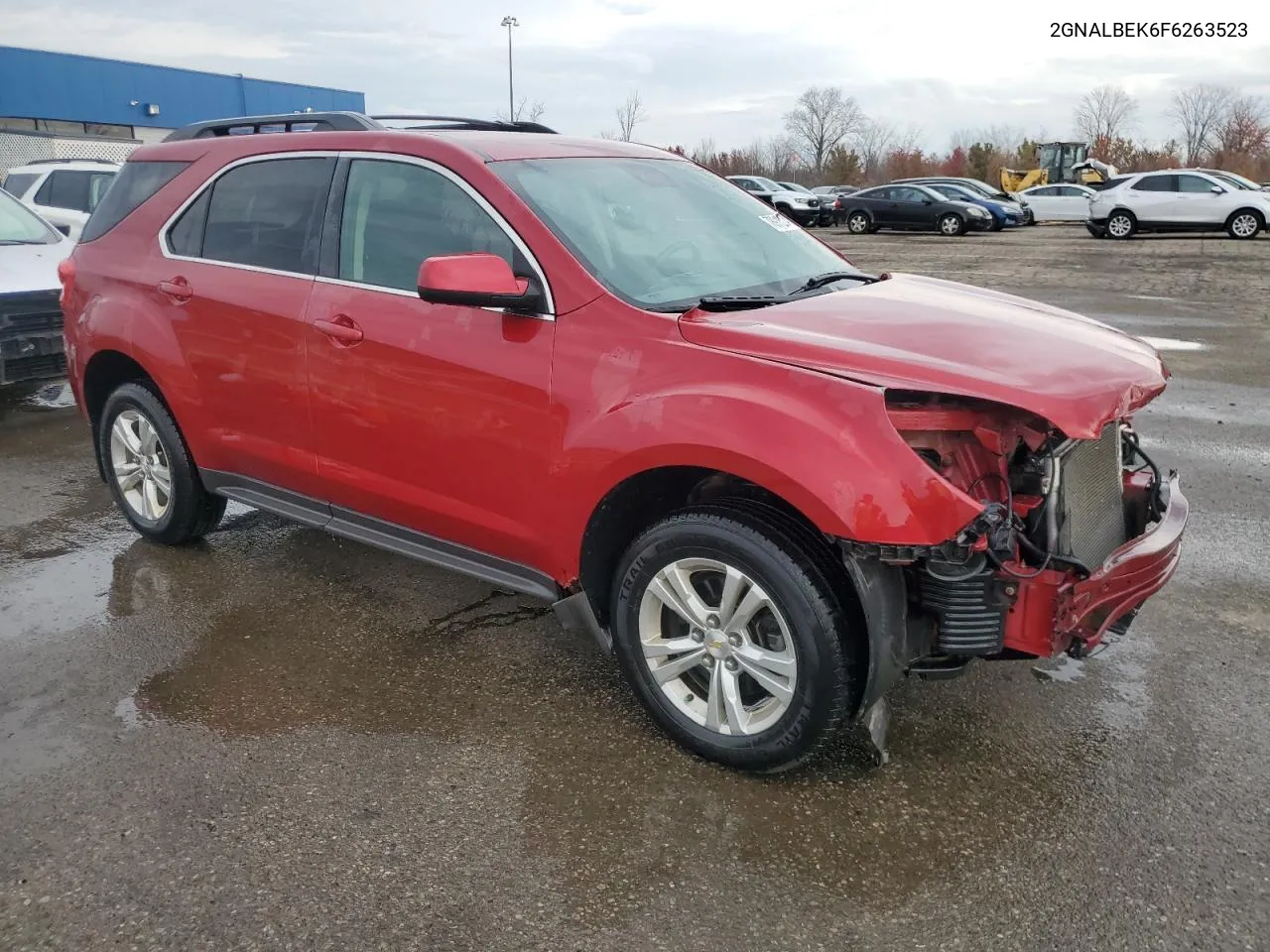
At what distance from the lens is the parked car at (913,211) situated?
93.7 feet

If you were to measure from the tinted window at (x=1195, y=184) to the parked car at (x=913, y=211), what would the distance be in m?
5.10

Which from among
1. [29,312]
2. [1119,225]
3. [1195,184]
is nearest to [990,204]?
[1119,225]

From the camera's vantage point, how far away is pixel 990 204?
1164 inches

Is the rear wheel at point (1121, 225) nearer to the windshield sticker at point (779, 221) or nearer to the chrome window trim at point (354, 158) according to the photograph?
the windshield sticker at point (779, 221)

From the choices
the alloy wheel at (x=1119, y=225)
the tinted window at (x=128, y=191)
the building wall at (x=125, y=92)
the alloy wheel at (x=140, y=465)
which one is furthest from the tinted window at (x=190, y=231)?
the building wall at (x=125, y=92)

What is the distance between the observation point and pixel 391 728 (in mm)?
3396

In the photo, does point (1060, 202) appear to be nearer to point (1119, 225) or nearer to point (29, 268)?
point (1119, 225)

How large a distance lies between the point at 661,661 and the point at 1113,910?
136 cm

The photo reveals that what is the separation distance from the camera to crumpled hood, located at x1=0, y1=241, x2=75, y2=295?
7.87m

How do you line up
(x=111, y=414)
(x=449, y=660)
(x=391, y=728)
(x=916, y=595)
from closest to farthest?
(x=916, y=595)
(x=391, y=728)
(x=449, y=660)
(x=111, y=414)

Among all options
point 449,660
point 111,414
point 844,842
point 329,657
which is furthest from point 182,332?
point 844,842

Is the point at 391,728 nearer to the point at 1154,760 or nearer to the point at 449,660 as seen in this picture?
the point at 449,660

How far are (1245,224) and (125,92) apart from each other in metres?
42.9

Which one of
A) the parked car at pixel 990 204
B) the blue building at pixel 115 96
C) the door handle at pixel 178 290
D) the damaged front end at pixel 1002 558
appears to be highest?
the blue building at pixel 115 96
